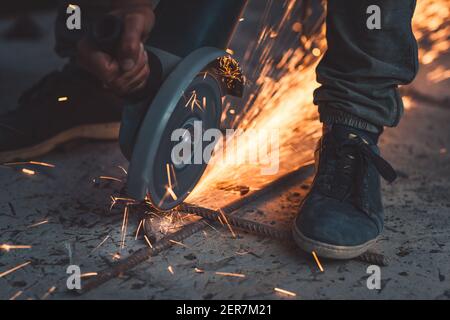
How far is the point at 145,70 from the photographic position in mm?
1516

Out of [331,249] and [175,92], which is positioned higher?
[175,92]

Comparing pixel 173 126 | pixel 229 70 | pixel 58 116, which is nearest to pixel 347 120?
pixel 229 70

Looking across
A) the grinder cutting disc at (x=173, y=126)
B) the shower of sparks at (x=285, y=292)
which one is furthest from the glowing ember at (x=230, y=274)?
the grinder cutting disc at (x=173, y=126)

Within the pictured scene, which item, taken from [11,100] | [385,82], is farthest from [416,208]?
[11,100]

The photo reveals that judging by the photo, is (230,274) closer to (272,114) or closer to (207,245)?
(207,245)

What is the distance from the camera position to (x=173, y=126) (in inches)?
61.2

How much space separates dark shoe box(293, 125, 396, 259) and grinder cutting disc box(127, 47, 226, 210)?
333 millimetres

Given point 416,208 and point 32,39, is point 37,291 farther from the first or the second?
point 32,39

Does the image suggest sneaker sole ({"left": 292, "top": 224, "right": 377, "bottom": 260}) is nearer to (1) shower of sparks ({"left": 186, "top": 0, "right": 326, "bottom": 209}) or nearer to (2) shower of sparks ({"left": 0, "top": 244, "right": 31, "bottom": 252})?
(1) shower of sparks ({"left": 186, "top": 0, "right": 326, "bottom": 209})

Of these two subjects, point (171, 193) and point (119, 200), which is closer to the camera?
point (171, 193)

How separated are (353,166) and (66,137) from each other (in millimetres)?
1055

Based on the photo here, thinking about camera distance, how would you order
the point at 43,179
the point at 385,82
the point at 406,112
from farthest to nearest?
the point at 406,112 → the point at 43,179 → the point at 385,82
